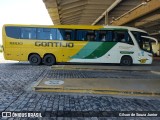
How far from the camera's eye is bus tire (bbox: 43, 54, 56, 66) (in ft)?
60.3

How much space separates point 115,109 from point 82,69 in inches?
370

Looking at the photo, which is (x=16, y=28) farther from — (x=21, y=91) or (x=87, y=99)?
(x=87, y=99)

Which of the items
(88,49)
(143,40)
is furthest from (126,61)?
(88,49)

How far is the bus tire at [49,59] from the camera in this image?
1839cm

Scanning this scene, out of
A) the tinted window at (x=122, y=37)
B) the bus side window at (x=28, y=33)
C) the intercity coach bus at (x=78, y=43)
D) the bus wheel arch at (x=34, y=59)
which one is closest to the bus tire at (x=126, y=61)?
the intercity coach bus at (x=78, y=43)

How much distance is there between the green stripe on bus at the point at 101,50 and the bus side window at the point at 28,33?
431cm

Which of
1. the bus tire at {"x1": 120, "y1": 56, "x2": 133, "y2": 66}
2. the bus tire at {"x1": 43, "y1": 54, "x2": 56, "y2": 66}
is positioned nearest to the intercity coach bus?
the bus tire at {"x1": 43, "y1": 54, "x2": 56, "y2": 66}

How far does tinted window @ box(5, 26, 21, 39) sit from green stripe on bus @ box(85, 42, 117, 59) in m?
5.36

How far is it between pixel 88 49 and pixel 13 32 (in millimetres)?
5668

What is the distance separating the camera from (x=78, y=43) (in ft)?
60.2

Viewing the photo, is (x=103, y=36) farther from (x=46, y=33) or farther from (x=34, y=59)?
(x=34, y=59)

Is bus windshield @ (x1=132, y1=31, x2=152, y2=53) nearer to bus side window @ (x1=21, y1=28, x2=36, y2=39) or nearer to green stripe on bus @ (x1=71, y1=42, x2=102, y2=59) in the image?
green stripe on bus @ (x1=71, y1=42, x2=102, y2=59)

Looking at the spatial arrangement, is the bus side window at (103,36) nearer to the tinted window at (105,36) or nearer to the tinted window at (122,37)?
the tinted window at (105,36)

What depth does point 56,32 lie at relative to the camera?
1825cm
